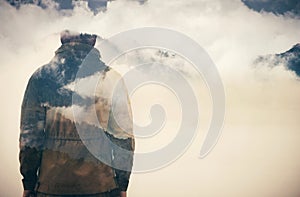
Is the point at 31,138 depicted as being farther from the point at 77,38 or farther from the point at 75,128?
the point at 77,38

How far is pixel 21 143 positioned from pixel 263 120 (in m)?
1.79

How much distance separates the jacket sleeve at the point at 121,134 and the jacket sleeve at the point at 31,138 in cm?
50

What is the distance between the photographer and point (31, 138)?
8.91 ft

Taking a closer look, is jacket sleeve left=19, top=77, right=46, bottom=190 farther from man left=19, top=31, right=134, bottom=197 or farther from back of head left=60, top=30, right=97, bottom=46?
back of head left=60, top=30, right=97, bottom=46

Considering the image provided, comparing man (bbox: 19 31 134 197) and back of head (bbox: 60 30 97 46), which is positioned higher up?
back of head (bbox: 60 30 97 46)

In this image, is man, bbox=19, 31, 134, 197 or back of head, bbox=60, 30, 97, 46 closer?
man, bbox=19, 31, 134, 197

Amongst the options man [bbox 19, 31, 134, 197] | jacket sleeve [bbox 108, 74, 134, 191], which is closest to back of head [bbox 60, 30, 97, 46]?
man [bbox 19, 31, 134, 197]

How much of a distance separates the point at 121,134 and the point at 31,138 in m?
0.63

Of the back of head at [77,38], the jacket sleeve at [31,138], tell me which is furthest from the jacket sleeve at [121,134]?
the jacket sleeve at [31,138]

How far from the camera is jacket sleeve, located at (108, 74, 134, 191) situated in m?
Answer: 2.77

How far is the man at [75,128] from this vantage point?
2.69m

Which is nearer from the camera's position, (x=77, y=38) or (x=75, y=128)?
(x=75, y=128)

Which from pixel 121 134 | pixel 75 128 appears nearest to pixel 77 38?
pixel 75 128

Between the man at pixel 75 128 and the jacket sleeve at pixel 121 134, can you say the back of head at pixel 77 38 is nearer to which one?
the man at pixel 75 128
